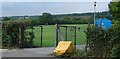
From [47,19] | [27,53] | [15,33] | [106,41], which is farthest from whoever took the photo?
[47,19]

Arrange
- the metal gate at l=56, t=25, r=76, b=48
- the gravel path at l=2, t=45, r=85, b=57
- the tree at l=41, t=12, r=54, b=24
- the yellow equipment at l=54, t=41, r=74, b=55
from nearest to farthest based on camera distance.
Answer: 1. the yellow equipment at l=54, t=41, r=74, b=55
2. the gravel path at l=2, t=45, r=85, b=57
3. the metal gate at l=56, t=25, r=76, b=48
4. the tree at l=41, t=12, r=54, b=24

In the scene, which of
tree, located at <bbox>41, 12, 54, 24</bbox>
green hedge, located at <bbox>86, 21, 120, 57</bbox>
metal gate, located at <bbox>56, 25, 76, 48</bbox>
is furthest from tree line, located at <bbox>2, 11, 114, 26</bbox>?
green hedge, located at <bbox>86, 21, 120, 57</bbox>

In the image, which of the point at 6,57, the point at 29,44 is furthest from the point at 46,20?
the point at 6,57

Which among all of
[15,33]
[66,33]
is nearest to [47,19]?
[15,33]

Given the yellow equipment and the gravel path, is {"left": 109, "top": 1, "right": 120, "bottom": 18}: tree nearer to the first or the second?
the yellow equipment

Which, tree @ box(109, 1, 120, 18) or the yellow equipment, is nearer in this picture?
tree @ box(109, 1, 120, 18)

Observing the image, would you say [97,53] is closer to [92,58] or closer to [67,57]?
[92,58]

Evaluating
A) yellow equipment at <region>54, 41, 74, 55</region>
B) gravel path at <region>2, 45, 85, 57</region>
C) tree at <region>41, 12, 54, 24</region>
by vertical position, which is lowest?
gravel path at <region>2, 45, 85, 57</region>

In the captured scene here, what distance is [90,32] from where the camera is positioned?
13539 millimetres

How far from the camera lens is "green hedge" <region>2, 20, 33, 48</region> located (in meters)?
20.1

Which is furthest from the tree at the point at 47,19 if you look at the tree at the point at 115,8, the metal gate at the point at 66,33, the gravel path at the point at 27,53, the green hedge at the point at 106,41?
the green hedge at the point at 106,41

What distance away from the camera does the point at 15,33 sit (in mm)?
20375

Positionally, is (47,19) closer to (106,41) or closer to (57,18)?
(57,18)

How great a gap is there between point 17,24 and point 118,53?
8.60 metres
